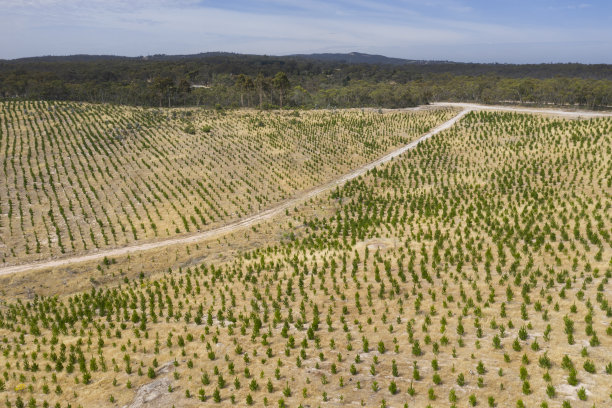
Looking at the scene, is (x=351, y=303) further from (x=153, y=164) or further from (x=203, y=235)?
(x=153, y=164)

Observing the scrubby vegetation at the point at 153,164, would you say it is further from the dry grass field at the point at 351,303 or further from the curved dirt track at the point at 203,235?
the curved dirt track at the point at 203,235

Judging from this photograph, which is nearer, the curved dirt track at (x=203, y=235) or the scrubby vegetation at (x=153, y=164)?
the curved dirt track at (x=203, y=235)

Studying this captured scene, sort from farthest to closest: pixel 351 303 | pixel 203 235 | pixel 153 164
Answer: pixel 153 164
pixel 203 235
pixel 351 303

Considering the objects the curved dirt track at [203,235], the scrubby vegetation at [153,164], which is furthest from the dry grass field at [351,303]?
the curved dirt track at [203,235]

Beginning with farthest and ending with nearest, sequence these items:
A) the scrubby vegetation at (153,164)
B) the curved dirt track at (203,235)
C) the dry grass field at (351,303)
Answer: the scrubby vegetation at (153,164) < the curved dirt track at (203,235) < the dry grass field at (351,303)

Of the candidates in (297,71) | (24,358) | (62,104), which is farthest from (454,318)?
(297,71)

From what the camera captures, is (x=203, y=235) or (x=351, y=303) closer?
(x=351, y=303)

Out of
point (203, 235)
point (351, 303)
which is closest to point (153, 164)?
point (203, 235)
